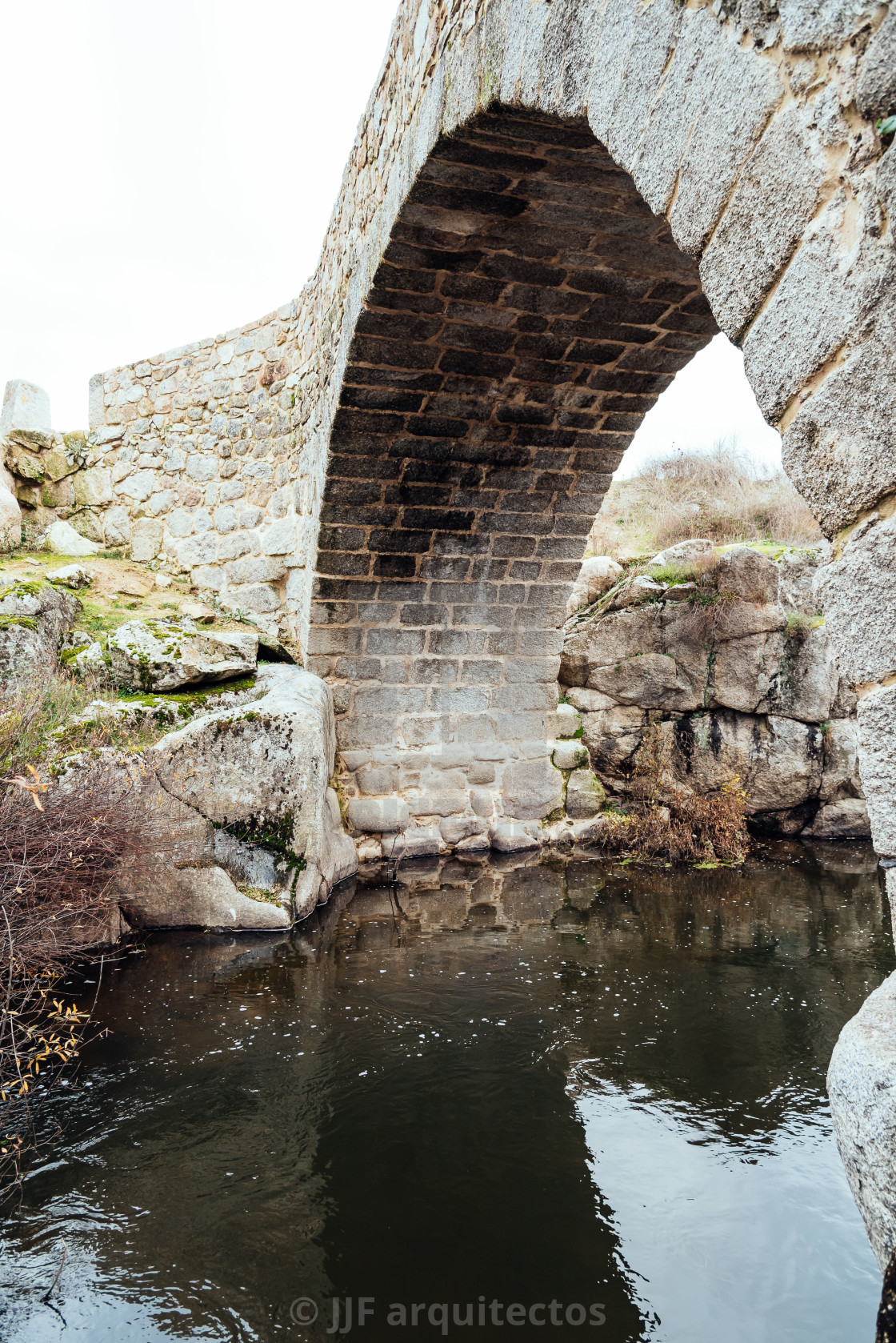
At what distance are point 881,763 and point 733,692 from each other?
5.24 metres

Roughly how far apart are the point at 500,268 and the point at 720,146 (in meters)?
2.43

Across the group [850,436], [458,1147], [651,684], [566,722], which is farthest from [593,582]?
[850,436]

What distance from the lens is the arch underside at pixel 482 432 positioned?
3211mm

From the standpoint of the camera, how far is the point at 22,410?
6367mm

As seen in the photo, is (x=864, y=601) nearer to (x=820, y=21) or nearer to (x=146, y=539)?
(x=820, y=21)

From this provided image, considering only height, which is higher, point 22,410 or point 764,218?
point 22,410

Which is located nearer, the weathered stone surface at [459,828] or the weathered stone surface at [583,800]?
the weathered stone surface at [459,828]

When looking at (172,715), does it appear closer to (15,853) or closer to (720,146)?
(15,853)

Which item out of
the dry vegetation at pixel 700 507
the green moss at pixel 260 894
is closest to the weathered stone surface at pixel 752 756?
the dry vegetation at pixel 700 507

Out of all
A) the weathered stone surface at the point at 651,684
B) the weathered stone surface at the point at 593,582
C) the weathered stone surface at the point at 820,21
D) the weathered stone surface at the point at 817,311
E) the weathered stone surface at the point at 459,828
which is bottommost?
the weathered stone surface at the point at 459,828

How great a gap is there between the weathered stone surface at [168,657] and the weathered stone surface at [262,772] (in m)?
0.47

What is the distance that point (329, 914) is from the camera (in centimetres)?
463

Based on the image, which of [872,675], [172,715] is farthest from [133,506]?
[872,675]

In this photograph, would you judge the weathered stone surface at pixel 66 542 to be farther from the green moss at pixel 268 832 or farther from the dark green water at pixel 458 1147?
the dark green water at pixel 458 1147
